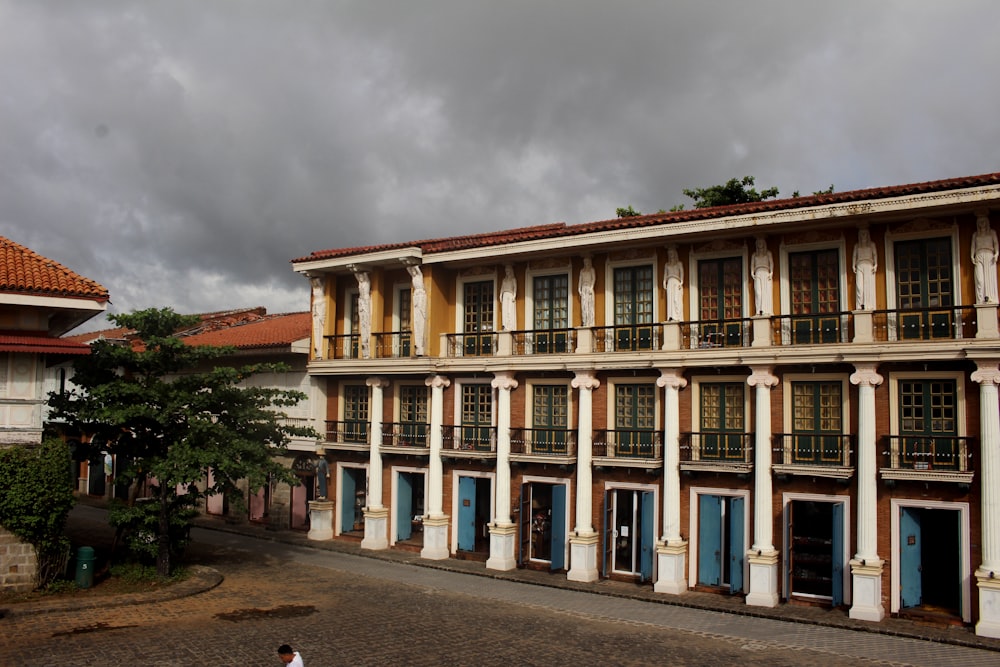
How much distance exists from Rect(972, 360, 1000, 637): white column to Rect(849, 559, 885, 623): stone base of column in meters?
2.14

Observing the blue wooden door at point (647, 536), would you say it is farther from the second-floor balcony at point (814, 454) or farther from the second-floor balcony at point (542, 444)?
the second-floor balcony at point (814, 454)

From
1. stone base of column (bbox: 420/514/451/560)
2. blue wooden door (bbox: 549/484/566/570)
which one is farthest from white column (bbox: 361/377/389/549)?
blue wooden door (bbox: 549/484/566/570)

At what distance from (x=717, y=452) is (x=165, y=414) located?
1502cm

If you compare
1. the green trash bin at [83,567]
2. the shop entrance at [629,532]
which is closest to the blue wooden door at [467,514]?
the shop entrance at [629,532]

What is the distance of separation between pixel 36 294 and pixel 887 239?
71.0 ft

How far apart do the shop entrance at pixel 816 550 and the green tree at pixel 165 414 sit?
14421 mm

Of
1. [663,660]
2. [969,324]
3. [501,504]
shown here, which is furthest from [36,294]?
[969,324]

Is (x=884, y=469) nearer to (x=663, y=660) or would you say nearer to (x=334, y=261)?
(x=663, y=660)

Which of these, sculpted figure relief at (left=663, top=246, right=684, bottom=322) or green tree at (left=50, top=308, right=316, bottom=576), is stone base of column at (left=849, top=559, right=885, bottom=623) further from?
green tree at (left=50, top=308, right=316, bottom=576)

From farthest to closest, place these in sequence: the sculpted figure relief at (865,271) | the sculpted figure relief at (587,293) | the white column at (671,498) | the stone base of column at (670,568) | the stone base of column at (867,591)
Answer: the sculpted figure relief at (587,293) < the white column at (671,498) < the stone base of column at (670,568) < the sculpted figure relief at (865,271) < the stone base of column at (867,591)

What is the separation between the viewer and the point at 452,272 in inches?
1187

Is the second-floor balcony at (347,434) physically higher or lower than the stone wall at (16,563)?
higher

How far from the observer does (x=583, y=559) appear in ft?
82.6

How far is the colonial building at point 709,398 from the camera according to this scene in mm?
20812
